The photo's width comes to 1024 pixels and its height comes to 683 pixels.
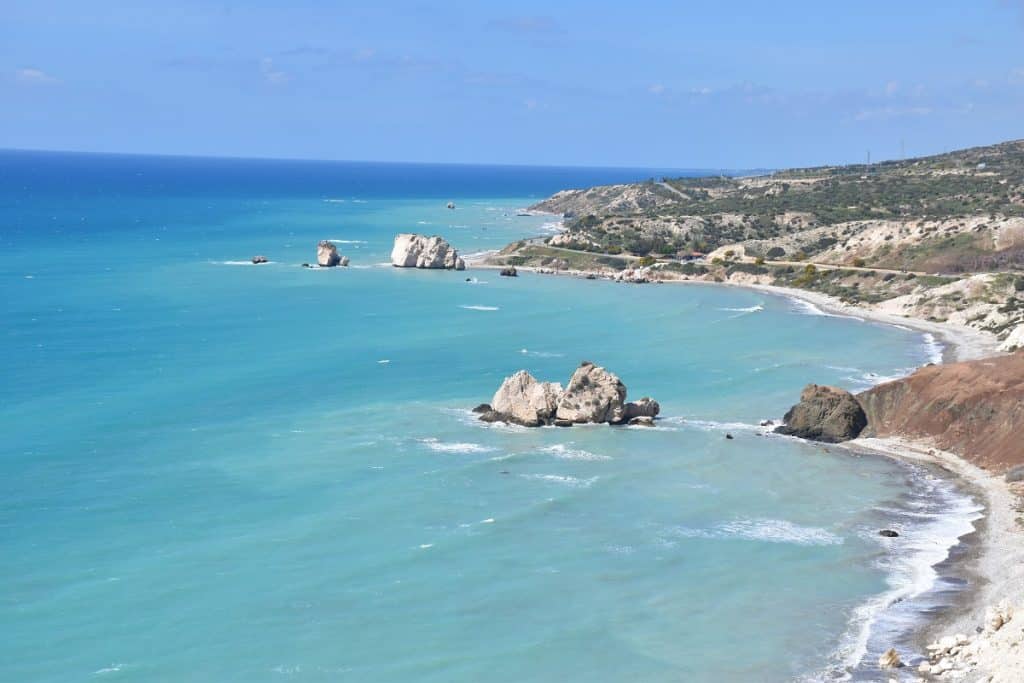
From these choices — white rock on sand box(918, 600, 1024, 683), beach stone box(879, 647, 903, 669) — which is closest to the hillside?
white rock on sand box(918, 600, 1024, 683)

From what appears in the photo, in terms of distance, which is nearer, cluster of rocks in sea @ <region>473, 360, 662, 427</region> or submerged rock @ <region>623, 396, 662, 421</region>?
cluster of rocks in sea @ <region>473, 360, 662, 427</region>

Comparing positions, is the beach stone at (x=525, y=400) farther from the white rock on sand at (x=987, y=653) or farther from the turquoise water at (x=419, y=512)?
the white rock on sand at (x=987, y=653)

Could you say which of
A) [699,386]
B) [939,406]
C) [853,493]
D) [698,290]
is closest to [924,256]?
[698,290]

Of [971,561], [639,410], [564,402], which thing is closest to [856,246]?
[639,410]

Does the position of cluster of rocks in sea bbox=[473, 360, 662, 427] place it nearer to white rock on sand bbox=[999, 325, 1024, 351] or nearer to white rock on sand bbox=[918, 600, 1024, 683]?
white rock on sand bbox=[999, 325, 1024, 351]

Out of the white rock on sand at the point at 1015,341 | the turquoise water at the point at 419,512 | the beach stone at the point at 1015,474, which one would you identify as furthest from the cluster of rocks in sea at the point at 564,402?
the white rock on sand at the point at 1015,341
